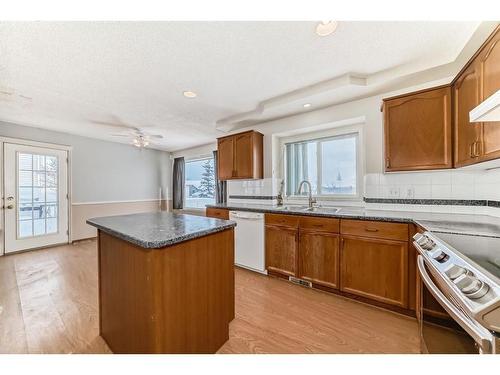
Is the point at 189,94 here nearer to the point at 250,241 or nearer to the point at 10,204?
the point at 250,241

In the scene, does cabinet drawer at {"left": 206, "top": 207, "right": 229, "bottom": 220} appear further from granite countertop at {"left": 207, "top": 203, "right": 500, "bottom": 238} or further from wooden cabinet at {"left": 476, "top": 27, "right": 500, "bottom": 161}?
wooden cabinet at {"left": 476, "top": 27, "right": 500, "bottom": 161}

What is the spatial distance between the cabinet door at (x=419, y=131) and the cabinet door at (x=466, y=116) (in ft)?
0.27

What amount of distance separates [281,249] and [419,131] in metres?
1.88

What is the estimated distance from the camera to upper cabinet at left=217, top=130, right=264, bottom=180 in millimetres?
3240

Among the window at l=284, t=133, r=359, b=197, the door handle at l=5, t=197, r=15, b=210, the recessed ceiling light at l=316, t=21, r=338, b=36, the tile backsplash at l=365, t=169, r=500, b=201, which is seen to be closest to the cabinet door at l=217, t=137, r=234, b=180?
the window at l=284, t=133, r=359, b=197

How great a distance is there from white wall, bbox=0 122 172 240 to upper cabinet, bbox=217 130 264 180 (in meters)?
3.01

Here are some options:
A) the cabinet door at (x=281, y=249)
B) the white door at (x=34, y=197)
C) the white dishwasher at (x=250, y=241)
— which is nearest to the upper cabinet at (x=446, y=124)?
the cabinet door at (x=281, y=249)

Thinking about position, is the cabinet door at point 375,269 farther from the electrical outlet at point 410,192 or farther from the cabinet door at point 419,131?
the cabinet door at point 419,131

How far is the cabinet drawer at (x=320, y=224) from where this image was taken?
2.17 metres

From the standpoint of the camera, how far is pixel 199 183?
5500mm

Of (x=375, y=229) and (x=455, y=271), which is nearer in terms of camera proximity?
(x=455, y=271)

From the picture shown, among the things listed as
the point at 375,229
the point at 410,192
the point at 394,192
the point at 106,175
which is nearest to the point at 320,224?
the point at 375,229
